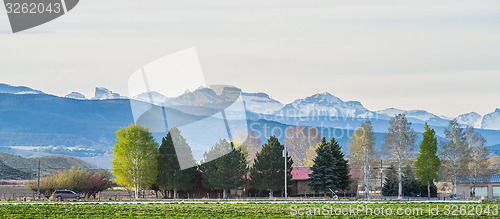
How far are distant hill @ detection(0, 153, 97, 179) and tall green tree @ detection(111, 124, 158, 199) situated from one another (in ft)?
175

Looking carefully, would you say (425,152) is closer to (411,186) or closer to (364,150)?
(411,186)

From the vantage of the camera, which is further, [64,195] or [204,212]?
[64,195]

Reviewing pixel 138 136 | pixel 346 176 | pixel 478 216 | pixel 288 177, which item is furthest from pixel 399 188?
pixel 478 216

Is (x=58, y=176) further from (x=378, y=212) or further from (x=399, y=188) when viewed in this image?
(x=378, y=212)

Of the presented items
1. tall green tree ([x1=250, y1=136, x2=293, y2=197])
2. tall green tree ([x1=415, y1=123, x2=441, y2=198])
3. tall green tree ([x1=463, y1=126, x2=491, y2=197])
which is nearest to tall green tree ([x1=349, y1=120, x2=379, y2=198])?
tall green tree ([x1=415, y1=123, x2=441, y2=198])

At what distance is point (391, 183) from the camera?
88750mm

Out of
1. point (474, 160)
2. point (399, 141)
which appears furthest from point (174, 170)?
point (474, 160)

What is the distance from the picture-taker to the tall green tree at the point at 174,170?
8144cm

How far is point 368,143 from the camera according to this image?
88.2m

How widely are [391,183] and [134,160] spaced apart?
3316cm

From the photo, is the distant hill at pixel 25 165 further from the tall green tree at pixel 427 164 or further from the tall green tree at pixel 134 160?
the tall green tree at pixel 427 164

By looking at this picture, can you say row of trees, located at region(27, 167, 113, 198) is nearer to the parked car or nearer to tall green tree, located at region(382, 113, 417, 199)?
the parked car

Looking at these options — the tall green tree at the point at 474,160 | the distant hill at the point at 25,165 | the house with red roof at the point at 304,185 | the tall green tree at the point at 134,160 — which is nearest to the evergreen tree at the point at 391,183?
the house with red roof at the point at 304,185

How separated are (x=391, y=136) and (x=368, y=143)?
11.5ft
